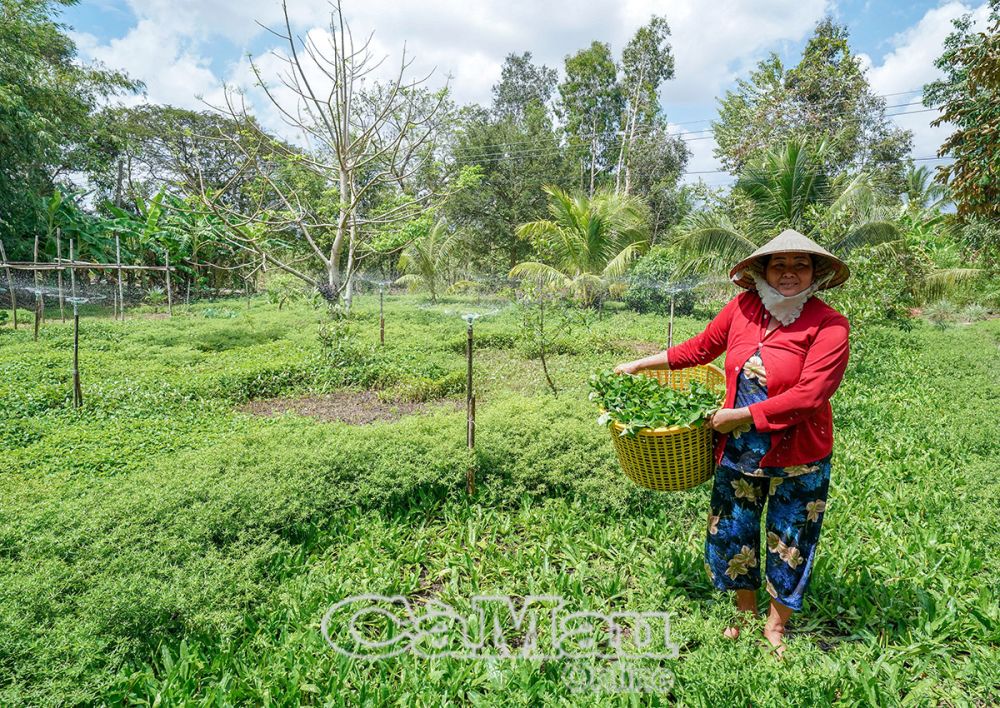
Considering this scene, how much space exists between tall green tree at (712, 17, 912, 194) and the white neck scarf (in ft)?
53.9

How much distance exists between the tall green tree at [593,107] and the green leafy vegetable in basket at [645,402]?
74.2 feet

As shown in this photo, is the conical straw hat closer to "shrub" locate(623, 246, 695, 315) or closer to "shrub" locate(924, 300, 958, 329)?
"shrub" locate(623, 246, 695, 315)

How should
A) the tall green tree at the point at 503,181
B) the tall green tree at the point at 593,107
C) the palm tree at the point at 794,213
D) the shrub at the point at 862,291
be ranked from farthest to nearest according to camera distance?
the tall green tree at the point at 593,107 → the tall green tree at the point at 503,181 → the palm tree at the point at 794,213 → the shrub at the point at 862,291

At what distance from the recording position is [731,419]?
6.64 ft

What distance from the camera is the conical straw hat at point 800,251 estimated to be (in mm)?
1997

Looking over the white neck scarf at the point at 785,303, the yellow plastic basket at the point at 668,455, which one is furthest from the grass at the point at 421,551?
the white neck scarf at the point at 785,303

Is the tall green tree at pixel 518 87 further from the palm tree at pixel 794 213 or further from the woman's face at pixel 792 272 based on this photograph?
the woman's face at pixel 792 272

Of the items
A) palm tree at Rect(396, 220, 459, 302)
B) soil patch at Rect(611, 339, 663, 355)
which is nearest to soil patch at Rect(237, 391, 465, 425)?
soil patch at Rect(611, 339, 663, 355)

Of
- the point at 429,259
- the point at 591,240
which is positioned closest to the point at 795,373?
the point at 591,240

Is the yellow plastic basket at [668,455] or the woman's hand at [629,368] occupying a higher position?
the woman's hand at [629,368]

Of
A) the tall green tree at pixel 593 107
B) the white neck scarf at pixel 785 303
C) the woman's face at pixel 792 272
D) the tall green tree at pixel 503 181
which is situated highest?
the tall green tree at pixel 593 107

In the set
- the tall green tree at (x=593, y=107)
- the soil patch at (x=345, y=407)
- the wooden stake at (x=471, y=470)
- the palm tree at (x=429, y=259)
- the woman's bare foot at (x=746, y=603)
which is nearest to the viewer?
the woman's bare foot at (x=746, y=603)

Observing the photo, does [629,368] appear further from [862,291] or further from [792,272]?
[862,291]

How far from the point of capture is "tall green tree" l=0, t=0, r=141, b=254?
43.5ft
